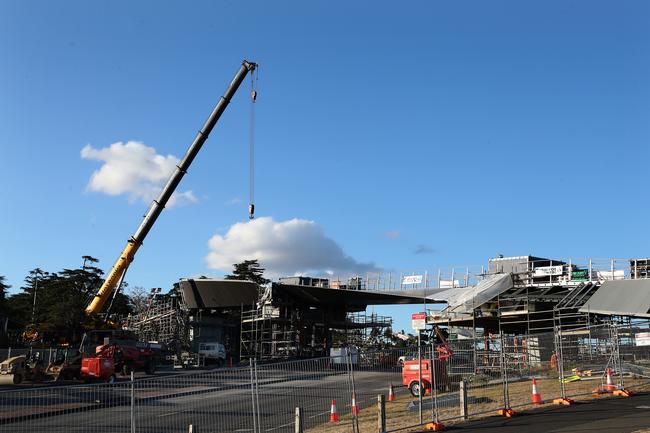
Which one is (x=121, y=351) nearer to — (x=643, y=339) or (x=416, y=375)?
(x=416, y=375)

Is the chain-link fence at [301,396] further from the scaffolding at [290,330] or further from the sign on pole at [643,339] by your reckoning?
the scaffolding at [290,330]

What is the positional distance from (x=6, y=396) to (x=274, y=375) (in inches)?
215

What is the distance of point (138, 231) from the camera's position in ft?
163

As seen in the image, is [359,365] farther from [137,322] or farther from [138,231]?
[137,322]

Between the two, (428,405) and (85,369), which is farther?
(85,369)

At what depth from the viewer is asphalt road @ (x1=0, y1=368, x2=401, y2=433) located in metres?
12.2

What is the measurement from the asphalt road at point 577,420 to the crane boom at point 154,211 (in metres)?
38.5

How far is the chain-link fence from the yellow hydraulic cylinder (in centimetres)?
3325

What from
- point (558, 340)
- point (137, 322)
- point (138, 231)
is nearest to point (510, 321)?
point (558, 340)

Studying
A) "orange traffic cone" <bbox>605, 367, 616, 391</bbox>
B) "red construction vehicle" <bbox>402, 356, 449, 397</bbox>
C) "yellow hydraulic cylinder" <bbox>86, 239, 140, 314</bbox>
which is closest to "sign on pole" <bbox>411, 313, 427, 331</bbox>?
"red construction vehicle" <bbox>402, 356, 449, 397</bbox>

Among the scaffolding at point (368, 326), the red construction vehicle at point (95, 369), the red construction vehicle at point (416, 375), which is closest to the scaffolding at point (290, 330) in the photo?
the scaffolding at point (368, 326)

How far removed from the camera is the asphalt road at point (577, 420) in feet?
43.9

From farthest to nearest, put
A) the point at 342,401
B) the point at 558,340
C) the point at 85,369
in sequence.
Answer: the point at 85,369, the point at 558,340, the point at 342,401

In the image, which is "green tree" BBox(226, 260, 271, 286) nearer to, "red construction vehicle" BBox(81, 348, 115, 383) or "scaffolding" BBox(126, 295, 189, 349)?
"scaffolding" BBox(126, 295, 189, 349)
